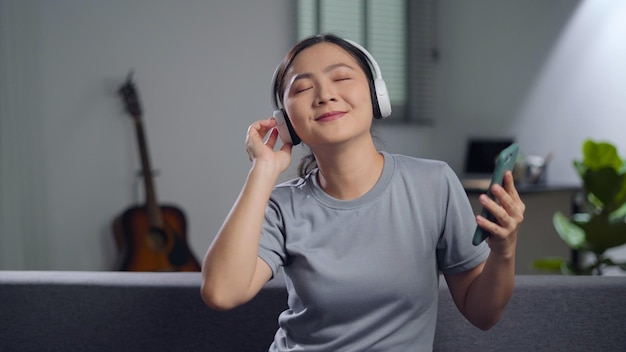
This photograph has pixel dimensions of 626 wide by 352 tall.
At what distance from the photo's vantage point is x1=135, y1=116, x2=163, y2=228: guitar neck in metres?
2.90

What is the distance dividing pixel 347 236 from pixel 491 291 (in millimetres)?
255

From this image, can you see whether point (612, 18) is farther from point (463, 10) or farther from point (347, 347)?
point (347, 347)

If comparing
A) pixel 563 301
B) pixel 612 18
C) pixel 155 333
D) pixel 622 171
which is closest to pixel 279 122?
pixel 155 333

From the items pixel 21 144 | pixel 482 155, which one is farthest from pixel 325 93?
pixel 482 155

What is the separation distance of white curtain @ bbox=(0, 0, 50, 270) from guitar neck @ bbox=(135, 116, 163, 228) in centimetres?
44

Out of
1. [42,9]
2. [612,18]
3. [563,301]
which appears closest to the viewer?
[563,301]

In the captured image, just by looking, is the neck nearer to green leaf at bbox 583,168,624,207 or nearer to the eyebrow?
the eyebrow

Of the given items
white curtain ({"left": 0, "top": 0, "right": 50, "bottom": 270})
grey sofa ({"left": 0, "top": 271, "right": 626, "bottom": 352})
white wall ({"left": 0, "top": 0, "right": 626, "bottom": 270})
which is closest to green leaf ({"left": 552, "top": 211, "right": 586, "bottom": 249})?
white wall ({"left": 0, "top": 0, "right": 626, "bottom": 270})

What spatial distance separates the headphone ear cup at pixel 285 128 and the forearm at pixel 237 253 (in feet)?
0.46

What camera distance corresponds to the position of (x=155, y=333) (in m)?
1.32

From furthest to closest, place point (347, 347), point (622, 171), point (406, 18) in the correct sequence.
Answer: point (406, 18)
point (622, 171)
point (347, 347)

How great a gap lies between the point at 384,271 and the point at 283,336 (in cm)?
24

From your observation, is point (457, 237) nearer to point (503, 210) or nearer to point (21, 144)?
point (503, 210)

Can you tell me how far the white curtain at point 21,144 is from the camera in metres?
2.66
